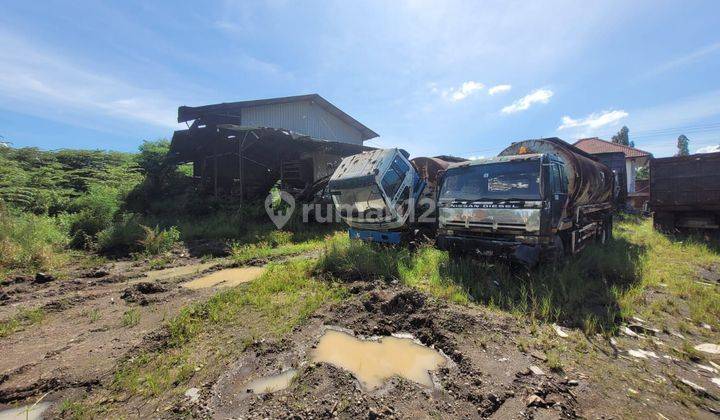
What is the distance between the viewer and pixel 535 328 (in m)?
3.67

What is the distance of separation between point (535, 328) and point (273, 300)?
145 inches

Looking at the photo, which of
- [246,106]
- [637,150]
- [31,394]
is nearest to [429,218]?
[31,394]

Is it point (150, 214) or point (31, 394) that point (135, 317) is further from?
point (150, 214)

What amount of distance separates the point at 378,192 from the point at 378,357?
13.0 feet

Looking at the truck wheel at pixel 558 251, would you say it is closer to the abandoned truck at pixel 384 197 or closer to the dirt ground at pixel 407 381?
the dirt ground at pixel 407 381

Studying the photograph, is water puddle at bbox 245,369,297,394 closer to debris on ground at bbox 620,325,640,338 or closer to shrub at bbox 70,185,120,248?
debris on ground at bbox 620,325,640,338

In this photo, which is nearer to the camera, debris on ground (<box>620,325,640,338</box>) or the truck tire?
debris on ground (<box>620,325,640,338</box>)

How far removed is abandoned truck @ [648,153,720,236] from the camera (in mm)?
7938

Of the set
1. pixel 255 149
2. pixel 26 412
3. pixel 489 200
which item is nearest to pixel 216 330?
pixel 26 412

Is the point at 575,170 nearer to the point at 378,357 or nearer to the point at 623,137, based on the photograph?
the point at 378,357

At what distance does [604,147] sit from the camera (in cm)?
2655

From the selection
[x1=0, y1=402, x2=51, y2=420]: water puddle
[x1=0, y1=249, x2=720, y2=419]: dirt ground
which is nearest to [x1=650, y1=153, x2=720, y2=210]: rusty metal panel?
[x1=0, y1=249, x2=720, y2=419]: dirt ground

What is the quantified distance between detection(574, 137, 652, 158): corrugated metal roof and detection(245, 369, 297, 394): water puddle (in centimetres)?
3015

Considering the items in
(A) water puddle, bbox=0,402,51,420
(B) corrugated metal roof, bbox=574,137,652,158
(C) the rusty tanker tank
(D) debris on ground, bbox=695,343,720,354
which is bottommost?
(A) water puddle, bbox=0,402,51,420
